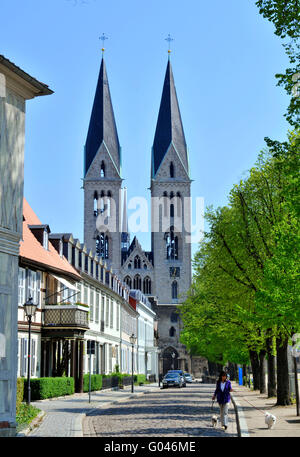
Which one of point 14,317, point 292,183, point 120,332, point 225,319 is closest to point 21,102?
point 14,317

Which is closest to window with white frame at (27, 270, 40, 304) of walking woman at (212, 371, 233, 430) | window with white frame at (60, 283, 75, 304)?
window with white frame at (60, 283, 75, 304)

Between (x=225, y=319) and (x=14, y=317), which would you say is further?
(x=225, y=319)

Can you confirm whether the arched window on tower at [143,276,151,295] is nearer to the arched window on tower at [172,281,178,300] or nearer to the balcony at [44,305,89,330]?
the arched window on tower at [172,281,178,300]

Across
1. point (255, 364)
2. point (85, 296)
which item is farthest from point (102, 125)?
point (85, 296)

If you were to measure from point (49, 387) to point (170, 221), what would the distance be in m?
95.1

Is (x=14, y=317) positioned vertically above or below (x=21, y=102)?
below

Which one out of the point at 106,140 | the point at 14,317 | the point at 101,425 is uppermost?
the point at 106,140

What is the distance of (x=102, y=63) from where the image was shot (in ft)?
408

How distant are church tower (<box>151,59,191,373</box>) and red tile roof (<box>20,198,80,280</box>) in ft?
279

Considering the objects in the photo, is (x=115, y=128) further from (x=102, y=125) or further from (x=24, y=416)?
(x=24, y=416)

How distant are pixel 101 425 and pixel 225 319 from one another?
602 inches

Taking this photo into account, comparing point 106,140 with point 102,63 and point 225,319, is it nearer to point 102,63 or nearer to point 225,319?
point 102,63
